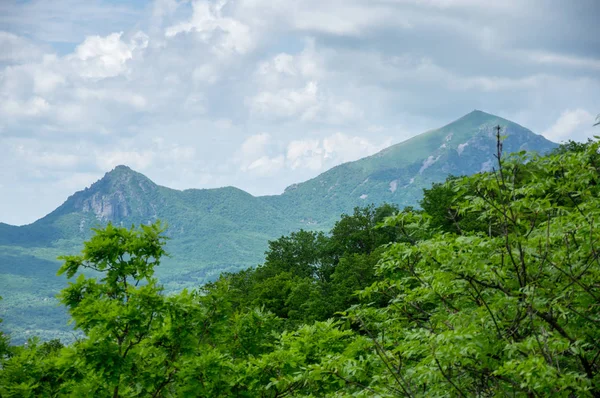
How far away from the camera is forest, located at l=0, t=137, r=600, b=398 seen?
5.56 meters

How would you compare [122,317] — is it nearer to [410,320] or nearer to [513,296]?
[410,320]

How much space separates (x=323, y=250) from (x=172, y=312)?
43750mm

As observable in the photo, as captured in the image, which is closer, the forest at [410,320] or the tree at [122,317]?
the forest at [410,320]

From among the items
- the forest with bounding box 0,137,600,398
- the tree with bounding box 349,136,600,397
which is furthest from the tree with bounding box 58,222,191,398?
the tree with bounding box 349,136,600,397

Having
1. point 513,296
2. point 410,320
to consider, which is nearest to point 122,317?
point 410,320

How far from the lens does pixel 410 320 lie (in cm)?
923

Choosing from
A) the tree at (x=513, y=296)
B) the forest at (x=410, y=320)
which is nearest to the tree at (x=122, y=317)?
the forest at (x=410, y=320)

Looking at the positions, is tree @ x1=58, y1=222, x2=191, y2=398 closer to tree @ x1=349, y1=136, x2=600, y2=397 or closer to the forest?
the forest

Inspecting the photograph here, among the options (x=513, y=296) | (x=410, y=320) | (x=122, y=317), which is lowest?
(x=410, y=320)

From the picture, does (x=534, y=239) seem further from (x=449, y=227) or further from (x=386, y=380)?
(x=449, y=227)

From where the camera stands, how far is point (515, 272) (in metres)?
6.18

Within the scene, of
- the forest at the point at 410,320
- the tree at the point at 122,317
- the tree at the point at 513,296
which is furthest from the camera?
the tree at the point at 122,317

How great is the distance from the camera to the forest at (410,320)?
5559mm

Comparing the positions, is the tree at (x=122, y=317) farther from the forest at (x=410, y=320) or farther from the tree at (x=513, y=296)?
the tree at (x=513, y=296)
